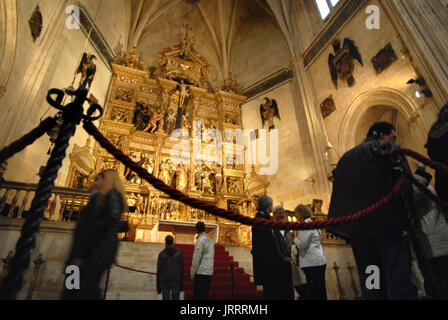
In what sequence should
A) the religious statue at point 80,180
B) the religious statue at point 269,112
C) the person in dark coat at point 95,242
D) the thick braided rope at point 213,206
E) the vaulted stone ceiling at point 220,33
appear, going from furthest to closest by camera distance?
the vaulted stone ceiling at point 220,33
the religious statue at point 269,112
the religious statue at point 80,180
the thick braided rope at point 213,206
the person in dark coat at point 95,242

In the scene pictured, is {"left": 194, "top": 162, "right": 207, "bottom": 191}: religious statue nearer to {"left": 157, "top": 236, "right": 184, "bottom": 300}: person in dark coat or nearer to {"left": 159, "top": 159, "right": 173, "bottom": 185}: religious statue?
{"left": 159, "top": 159, "right": 173, "bottom": 185}: religious statue

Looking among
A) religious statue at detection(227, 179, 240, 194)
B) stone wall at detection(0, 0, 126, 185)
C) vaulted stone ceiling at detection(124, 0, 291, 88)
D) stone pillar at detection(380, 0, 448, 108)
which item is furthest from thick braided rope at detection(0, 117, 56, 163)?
vaulted stone ceiling at detection(124, 0, 291, 88)

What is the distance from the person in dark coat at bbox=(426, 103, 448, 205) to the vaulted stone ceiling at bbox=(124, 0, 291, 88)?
12806 mm

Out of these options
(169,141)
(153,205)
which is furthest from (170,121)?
(153,205)

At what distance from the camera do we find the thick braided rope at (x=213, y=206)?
153cm

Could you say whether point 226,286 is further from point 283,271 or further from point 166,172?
point 166,172

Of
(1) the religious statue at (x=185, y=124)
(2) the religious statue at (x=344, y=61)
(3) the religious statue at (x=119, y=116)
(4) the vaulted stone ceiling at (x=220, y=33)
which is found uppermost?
(4) the vaulted stone ceiling at (x=220, y=33)

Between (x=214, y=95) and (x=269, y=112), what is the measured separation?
11.3ft

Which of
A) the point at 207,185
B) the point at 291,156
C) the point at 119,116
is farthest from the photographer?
the point at 291,156

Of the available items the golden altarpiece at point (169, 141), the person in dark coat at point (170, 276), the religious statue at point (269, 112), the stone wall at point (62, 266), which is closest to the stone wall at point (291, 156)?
the religious statue at point (269, 112)

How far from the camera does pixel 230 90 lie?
46.8ft

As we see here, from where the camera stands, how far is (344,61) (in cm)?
993

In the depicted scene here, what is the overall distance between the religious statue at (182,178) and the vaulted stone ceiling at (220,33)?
746 cm

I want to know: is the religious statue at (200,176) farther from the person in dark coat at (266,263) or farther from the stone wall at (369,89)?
the person in dark coat at (266,263)
